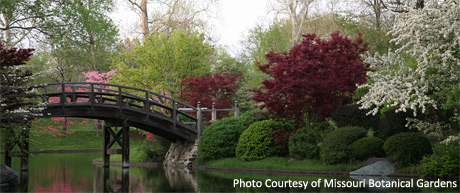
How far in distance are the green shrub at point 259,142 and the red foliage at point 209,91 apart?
5.48m

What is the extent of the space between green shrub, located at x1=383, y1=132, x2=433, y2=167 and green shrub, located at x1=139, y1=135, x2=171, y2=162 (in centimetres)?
1157

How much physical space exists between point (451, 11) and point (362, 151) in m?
5.01

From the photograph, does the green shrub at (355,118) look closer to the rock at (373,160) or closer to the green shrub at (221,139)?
the rock at (373,160)

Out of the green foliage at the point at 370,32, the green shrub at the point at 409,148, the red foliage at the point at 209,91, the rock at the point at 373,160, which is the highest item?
the green foliage at the point at 370,32

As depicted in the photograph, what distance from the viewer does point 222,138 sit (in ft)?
67.6

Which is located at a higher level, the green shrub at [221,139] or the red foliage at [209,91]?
the red foliage at [209,91]

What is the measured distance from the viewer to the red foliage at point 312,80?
1789 centimetres

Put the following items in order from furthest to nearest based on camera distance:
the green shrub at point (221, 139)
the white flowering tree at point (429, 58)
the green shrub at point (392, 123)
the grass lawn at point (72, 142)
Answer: the grass lawn at point (72, 142)
the green shrub at point (221, 139)
the green shrub at point (392, 123)
the white flowering tree at point (429, 58)

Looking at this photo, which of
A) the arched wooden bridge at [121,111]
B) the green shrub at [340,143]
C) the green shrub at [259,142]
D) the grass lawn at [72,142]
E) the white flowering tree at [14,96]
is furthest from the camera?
the grass lawn at [72,142]

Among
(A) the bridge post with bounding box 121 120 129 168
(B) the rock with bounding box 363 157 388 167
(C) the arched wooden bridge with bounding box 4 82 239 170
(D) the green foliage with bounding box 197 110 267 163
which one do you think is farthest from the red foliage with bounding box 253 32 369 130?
(A) the bridge post with bounding box 121 120 129 168

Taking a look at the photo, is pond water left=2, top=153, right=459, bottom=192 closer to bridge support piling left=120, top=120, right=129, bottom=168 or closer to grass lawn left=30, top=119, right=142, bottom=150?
bridge support piling left=120, top=120, right=129, bottom=168

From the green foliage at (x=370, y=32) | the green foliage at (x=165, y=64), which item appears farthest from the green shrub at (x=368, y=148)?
the green foliage at (x=165, y=64)

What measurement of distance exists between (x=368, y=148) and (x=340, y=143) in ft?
3.05

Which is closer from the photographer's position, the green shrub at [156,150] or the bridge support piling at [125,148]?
the bridge support piling at [125,148]
